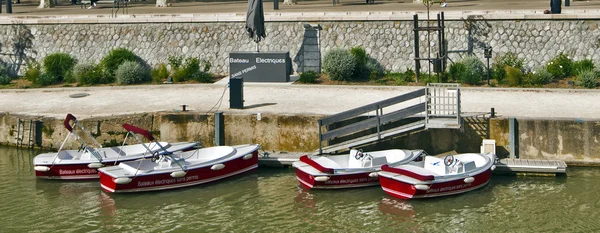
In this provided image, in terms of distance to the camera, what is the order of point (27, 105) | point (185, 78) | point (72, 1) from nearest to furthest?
point (27, 105), point (185, 78), point (72, 1)

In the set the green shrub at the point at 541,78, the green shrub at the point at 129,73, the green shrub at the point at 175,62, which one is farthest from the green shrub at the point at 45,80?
the green shrub at the point at 541,78

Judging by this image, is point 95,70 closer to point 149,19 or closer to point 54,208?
point 149,19

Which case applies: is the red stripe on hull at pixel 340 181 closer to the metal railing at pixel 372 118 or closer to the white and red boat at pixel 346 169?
the white and red boat at pixel 346 169

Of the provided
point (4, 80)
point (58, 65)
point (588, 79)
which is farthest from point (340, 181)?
point (4, 80)

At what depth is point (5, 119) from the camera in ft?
112

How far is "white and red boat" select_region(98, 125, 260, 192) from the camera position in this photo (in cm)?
2855

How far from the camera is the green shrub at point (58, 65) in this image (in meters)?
40.3

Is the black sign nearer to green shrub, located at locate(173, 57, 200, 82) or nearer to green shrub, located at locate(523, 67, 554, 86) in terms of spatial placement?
green shrub, located at locate(173, 57, 200, 82)

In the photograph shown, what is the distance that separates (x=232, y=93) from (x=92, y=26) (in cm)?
1138

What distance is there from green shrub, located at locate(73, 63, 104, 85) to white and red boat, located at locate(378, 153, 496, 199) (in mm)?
14851

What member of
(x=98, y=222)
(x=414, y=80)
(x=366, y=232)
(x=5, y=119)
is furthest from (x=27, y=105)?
(x=366, y=232)

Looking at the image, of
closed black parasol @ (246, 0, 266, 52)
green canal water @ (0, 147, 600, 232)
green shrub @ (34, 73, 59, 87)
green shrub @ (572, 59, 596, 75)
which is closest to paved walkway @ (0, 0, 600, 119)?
green shrub @ (34, 73, 59, 87)

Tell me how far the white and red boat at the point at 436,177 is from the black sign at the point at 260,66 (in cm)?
1004

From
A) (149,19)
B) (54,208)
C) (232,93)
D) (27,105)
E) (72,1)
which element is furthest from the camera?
(72,1)
